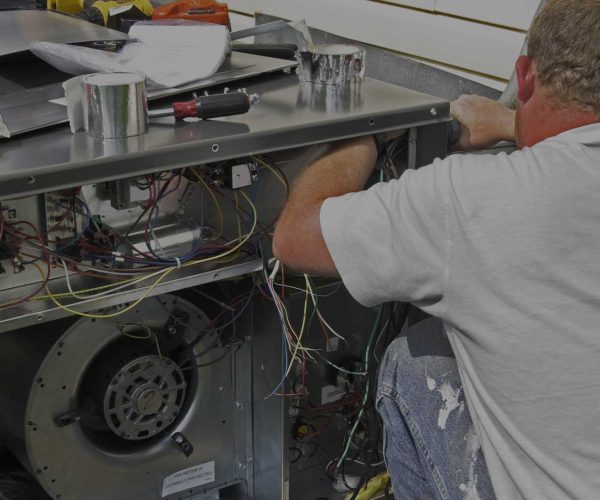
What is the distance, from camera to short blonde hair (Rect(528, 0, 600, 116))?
3.88 ft

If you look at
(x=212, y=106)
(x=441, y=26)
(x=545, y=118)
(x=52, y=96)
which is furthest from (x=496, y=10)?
(x=52, y=96)

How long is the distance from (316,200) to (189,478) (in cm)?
80

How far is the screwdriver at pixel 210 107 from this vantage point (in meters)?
1.32

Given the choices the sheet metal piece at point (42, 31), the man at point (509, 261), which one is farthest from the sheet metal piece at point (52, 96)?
the man at point (509, 261)

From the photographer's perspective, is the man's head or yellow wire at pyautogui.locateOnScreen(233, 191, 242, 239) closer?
the man's head

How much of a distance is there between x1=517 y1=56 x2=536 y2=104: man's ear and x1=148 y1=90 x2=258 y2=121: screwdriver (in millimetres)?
401

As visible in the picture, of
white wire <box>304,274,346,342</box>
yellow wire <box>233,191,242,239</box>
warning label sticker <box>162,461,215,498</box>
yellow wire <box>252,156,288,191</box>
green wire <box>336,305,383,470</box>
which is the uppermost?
yellow wire <box>252,156,288,191</box>

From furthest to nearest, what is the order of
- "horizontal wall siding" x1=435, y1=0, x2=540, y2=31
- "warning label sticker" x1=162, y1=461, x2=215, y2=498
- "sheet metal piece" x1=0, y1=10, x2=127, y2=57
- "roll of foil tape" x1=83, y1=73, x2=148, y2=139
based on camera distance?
"horizontal wall siding" x1=435, y1=0, x2=540, y2=31, "warning label sticker" x1=162, y1=461, x2=215, y2=498, "sheet metal piece" x1=0, y1=10, x2=127, y2=57, "roll of foil tape" x1=83, y1=73, x2=148, y2=139

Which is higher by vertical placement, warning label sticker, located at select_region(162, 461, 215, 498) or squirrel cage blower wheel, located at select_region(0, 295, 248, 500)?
squirrel cage blower wheel, located at select_region(0, 295, 248, 500)

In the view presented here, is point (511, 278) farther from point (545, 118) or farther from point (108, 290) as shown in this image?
point (108, 290)

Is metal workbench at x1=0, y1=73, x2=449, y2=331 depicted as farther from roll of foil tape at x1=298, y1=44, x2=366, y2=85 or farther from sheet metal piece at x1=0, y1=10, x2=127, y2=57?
sheet metal piece at x1=0, y1=10, x2=127, y2=57

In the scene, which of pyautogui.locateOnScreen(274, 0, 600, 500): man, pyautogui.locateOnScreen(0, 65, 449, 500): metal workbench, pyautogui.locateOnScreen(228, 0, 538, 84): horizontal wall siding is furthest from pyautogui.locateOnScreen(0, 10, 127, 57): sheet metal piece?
pyautogui.locateOnScreen(228, 0, 538, 84): horizontal wall siding

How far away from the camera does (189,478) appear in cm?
185

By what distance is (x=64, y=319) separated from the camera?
159 centimetres
